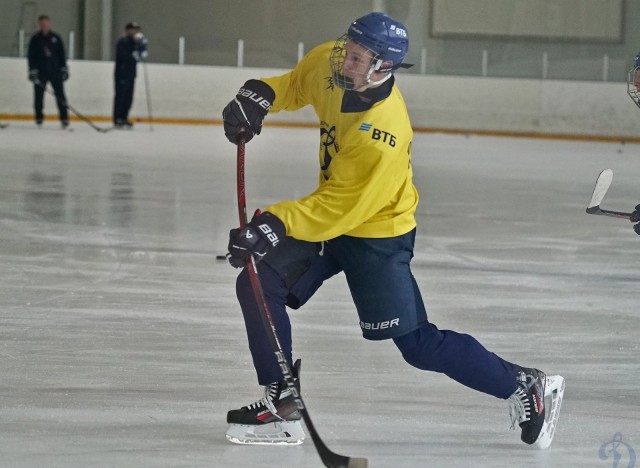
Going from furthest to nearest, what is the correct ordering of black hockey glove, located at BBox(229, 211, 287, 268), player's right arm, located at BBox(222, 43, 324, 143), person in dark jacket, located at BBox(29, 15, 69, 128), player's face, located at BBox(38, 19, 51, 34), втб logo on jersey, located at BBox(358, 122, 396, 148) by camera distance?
player's face, located at BBox(38, 19, 51, 34) < person in dark jacket, located at BBox(29, 15, 69, 128) < player's right arm, located at BBox(222, 43, 324, 143) < втб logo on jersey, located at BBox(358, 122, 396, 148) < black hockey glove, located at BBox(229, 211, 287, 268)

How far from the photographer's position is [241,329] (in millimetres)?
3977

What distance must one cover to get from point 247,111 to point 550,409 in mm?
978

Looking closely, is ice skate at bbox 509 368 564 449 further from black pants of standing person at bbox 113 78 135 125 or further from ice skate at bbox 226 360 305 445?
black pants of standing person at bbox 113 78 135 125

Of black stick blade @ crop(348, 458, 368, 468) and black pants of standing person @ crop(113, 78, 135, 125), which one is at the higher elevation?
black stick blade @ crop(348, 458, 368, 468)

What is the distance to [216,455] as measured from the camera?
2645mm

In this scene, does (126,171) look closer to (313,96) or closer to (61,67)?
(61,67)

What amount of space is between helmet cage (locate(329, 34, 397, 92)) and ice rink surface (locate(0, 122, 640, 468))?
792 mm

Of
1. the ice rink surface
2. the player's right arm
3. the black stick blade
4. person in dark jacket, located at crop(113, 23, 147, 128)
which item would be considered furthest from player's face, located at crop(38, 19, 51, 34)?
the black stick blade

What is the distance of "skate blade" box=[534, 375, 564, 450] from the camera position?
279cm

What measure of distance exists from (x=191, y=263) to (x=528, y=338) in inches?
68.6

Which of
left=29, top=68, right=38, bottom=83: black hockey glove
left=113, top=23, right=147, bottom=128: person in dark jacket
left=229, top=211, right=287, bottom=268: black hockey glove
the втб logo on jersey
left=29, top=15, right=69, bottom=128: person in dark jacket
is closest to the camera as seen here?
→ left=229, top=211, right=287, bottom=268: black hockey glove

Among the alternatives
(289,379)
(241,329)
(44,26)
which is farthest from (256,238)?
(44,26)

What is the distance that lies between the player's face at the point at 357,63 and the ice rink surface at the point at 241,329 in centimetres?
80

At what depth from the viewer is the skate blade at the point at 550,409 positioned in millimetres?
2793
